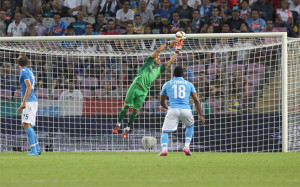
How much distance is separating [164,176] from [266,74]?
961cm

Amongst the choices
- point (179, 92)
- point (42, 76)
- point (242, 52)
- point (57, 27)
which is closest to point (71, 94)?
point (42, 76)

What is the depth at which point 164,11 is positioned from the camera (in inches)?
837

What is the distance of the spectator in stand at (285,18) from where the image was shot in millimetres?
20062

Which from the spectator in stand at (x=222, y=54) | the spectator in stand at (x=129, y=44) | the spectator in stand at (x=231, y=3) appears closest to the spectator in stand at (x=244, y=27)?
the spectator in stand at (x=231, y=3)

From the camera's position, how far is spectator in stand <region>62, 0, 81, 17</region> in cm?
2209

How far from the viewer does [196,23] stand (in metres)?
20.5

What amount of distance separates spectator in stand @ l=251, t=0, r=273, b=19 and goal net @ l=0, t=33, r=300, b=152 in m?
3.44

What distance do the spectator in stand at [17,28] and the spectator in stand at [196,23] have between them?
597 cm

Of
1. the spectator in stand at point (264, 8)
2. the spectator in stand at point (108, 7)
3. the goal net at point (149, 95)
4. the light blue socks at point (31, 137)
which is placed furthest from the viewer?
the spectator in stand at point (108, 7)

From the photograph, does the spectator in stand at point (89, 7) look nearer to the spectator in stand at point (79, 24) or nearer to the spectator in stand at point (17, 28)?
the spectator in stand at point (79, 24)

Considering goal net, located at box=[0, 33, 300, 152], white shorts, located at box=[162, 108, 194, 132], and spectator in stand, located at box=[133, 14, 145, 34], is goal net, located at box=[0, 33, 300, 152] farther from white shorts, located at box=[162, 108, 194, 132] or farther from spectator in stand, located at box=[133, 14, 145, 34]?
white shorts, located at box=[162, 108, 194, 132]

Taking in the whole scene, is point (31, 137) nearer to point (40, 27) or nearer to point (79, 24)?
point (79, 24)

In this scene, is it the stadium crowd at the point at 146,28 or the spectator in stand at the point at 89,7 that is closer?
the stadium crowd at the point at 146,28

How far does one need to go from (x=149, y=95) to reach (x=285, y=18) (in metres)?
6.20
